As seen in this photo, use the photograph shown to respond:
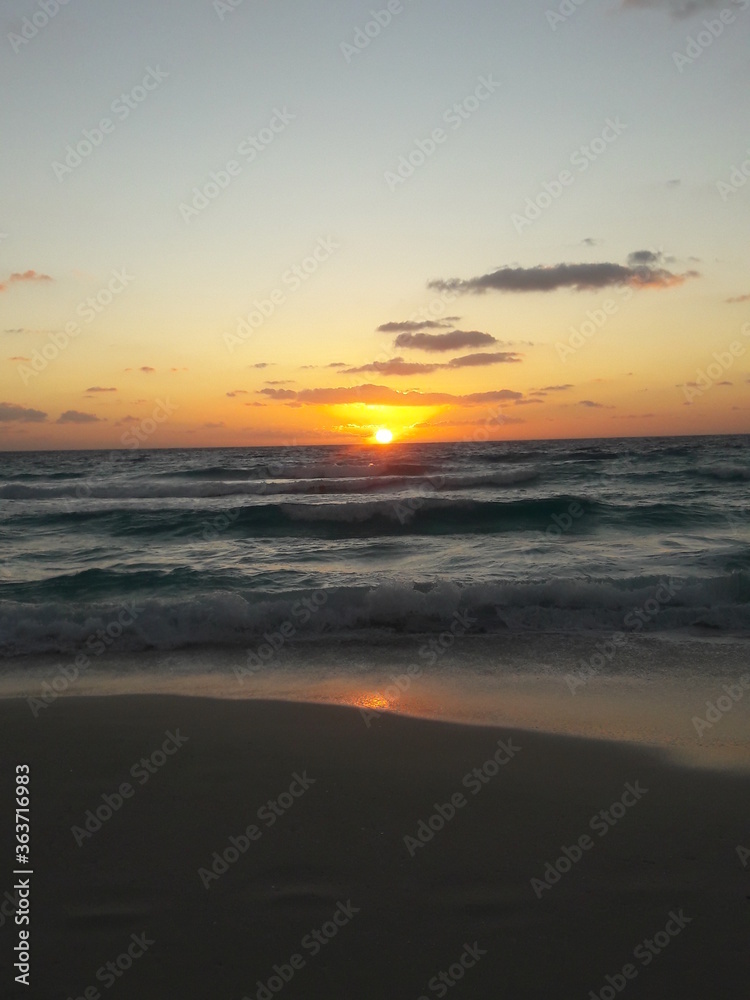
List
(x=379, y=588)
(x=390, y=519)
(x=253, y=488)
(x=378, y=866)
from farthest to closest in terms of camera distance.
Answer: (x=253, y=488)
(x=390, y=519)
(x=379, y=588)
(x=378, y=866)

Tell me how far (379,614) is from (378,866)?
19.1 feet

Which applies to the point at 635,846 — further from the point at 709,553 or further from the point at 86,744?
the point at 709,553

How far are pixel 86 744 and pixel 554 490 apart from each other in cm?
2407

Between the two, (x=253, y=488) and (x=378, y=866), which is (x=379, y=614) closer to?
(x=378, y=866)

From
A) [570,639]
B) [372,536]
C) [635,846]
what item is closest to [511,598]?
[570,639]

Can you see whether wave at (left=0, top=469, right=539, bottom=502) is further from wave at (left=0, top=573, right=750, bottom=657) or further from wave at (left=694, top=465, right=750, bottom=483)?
wave at (left=0, top=573, right=750, bottom=657)

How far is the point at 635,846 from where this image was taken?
3.94 m

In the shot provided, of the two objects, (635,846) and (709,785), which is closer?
(635,846)

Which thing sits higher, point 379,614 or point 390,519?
point 379,614

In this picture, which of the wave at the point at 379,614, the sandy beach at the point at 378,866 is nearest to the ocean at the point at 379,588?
the wave at the point at 379,614

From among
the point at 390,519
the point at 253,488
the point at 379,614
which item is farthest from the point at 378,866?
the point at 253,488

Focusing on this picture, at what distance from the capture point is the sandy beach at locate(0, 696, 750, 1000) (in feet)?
10.1

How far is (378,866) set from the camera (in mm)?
3760

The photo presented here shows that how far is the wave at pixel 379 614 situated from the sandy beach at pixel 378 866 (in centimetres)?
337
